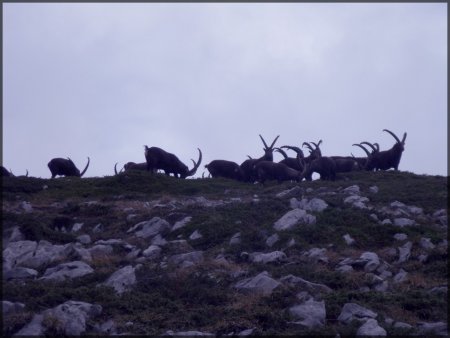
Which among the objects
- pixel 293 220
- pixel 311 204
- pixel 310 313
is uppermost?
pixel 311 204

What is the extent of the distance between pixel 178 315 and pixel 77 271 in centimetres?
321

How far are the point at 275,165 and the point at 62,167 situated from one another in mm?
10322

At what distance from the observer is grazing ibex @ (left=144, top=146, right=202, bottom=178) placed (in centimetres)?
3469

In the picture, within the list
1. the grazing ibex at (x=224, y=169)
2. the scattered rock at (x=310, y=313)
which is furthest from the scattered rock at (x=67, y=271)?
the grazing ibex at (x=224, y=169)

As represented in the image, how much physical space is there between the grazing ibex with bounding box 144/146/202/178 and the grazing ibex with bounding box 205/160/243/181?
1.18 meters

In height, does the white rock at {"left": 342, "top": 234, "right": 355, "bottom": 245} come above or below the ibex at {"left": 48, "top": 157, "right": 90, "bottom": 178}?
below

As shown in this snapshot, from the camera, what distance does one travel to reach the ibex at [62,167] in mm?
36438

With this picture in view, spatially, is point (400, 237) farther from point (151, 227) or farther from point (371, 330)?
point (371, 330)

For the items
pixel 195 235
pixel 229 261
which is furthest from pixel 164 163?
→ pixel 229 261

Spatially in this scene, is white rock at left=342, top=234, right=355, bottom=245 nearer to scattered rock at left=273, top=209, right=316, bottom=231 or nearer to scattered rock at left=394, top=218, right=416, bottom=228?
scattered rock at left=273, top=209, right=316, bottom=231

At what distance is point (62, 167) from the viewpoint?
36.7 m

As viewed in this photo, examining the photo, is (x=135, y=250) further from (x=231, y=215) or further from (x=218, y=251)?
(x=231, y=215)

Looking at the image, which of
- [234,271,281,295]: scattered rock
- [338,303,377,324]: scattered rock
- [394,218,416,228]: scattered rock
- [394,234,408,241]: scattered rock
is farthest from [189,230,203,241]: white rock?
[338,303,377,324]: scattered rock

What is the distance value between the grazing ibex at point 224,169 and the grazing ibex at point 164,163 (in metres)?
1.18
